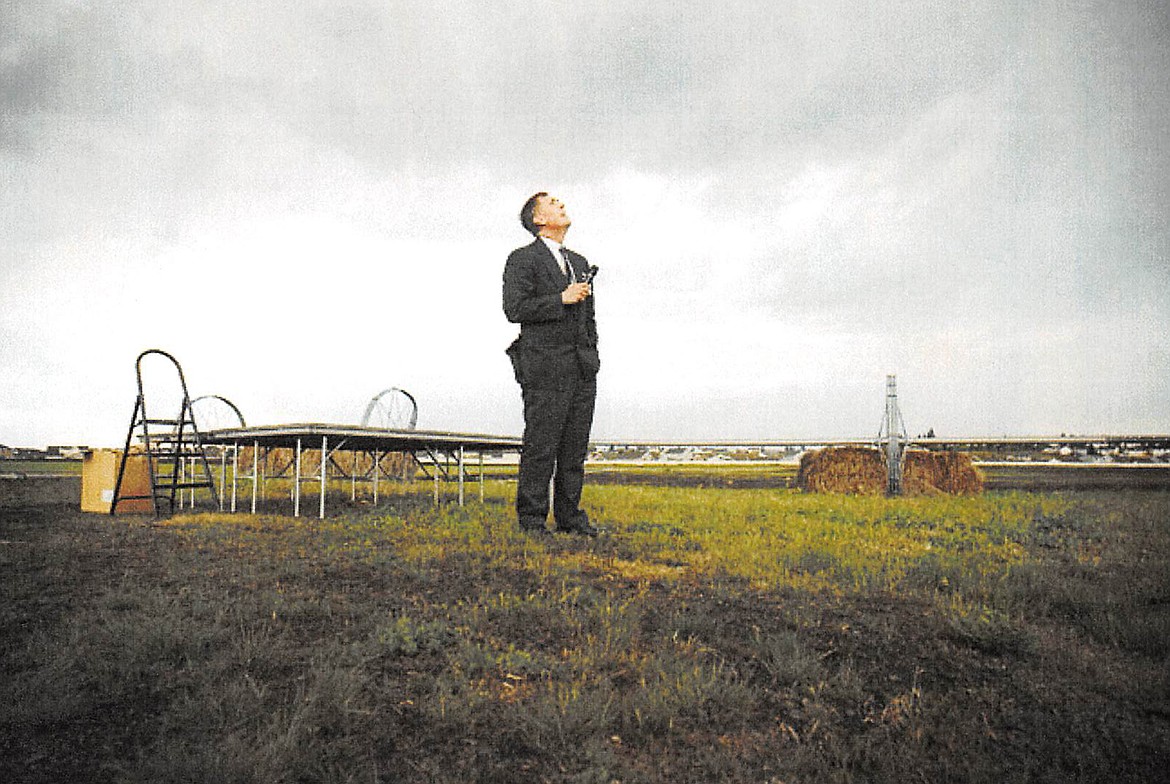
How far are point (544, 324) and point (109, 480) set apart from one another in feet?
20.3

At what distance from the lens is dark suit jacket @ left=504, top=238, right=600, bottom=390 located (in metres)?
5.00

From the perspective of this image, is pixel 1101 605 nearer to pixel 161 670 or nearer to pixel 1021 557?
pixel 1021 557

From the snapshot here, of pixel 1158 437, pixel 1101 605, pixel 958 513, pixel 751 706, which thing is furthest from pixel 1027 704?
pixel 1158 437

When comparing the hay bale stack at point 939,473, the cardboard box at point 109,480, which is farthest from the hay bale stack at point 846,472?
the cardboard box at point 109,480

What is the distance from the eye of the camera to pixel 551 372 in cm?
499

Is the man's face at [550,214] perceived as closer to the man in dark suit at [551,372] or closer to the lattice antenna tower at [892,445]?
the man in dark suit at [551,372]

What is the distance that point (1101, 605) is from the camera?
2.98m

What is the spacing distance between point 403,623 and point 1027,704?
2.14 metres

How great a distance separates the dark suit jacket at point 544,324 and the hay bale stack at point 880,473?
31.6 ft

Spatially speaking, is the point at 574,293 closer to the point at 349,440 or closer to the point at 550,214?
the point at 550,214

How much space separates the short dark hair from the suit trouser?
1355 mm

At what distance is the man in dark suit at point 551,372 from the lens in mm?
4977

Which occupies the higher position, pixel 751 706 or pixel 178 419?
pixel 178 419

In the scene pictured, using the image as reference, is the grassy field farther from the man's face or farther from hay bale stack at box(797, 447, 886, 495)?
hay bale stack at box(797, 447, 886, 495)
